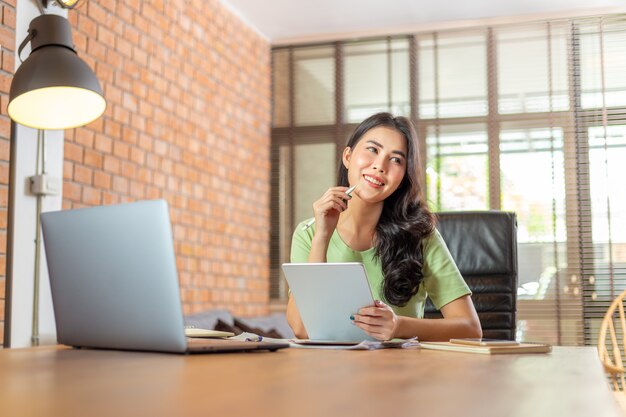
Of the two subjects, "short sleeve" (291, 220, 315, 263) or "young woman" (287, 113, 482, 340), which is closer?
"young woman" (287, 113, 482, 340)

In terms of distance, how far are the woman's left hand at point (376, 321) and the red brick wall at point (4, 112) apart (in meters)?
1.76

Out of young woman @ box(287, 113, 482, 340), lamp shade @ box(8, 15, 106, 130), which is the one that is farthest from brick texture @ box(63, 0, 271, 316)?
young woman @ box(287, 113, 482, 340)

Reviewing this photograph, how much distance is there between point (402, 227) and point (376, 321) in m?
0.66

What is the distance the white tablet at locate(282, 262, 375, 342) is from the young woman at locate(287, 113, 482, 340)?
0.35m

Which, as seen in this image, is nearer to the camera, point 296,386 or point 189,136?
point 296,386

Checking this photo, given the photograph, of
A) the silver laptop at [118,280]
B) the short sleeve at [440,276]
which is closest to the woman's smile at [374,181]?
the short sleeve at [440,276]

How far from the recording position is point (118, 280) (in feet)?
3.99

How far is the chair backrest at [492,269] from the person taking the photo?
2.48 meters

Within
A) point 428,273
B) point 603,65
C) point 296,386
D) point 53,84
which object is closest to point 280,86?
point 603,65

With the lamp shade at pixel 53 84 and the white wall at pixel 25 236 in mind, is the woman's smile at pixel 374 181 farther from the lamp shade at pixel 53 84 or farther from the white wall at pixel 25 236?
the white wall at pixel 25 236

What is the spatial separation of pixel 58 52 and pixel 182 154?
6.18ft

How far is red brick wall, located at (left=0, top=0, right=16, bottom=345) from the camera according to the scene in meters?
2.82

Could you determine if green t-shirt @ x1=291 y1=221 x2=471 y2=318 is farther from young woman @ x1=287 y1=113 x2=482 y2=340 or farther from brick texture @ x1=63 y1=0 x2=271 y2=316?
brick texture @ x1=63 y1=0 x2=271 y2=316

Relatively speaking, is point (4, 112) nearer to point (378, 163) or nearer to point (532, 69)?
point (378, 163)
